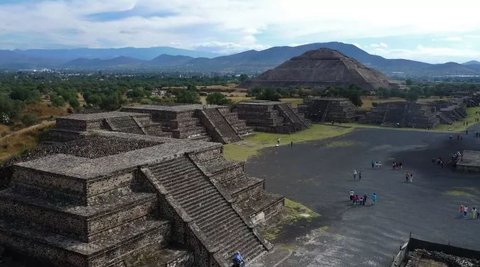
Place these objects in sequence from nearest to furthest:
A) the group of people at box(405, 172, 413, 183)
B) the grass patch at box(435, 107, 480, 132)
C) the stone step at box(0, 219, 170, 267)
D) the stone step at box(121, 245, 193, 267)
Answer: the stone step at box(0, 219, 170, 267) → the stone step at box(121, 245, 193, 267) → the group of people at box(405, 172, 413, 183) → the grass patch at box(435, 107, 480, 132)

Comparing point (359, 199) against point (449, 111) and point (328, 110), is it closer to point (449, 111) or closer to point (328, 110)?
point (328, 110)

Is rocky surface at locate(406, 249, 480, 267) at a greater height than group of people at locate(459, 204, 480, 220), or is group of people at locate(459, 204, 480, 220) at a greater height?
rocky surface at locate(406, 249, 480, 267)

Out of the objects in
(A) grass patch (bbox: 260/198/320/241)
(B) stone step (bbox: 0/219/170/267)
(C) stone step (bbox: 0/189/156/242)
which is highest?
(C) stone step (bbox: 0/189/156/242)

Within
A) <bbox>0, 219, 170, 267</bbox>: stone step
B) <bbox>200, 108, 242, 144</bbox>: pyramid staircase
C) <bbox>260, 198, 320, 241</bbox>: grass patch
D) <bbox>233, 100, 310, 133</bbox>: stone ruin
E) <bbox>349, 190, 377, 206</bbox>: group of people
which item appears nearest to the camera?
<bbox>0, 219, 170, 267</bbox>: stone step

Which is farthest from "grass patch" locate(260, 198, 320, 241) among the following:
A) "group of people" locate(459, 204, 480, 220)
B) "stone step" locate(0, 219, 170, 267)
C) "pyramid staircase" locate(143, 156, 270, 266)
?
"group of people" locate(459, 204, 480, 220)

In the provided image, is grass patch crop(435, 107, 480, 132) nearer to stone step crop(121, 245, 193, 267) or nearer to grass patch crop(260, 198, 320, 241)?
grass patch crop(260, 198, 320, 241)

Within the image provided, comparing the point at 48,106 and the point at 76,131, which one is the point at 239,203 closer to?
the point at 76,131
